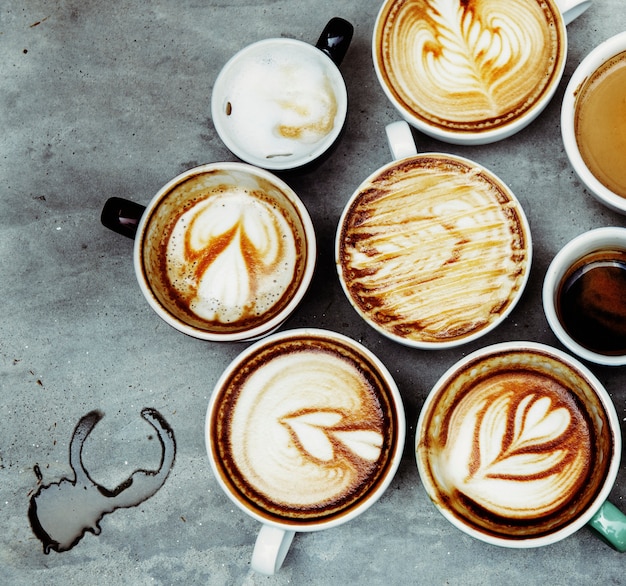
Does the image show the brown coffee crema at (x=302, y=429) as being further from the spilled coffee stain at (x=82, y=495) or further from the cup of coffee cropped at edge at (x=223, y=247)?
the spilled coffee stain at (x=82, y=495)

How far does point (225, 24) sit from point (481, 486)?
3.47 feet

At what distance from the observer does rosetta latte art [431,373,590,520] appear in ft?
4.00

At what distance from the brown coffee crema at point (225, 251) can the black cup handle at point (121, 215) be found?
0.16 feet

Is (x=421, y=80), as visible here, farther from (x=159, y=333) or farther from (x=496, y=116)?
(x=159, y=333)

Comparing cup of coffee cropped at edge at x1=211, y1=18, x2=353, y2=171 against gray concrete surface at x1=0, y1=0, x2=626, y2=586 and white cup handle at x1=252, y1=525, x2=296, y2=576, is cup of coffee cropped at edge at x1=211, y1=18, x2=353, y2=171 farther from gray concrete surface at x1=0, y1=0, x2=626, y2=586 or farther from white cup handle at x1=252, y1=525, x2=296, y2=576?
white cup handle at x1=252, y1=525, x2=296, y2=576

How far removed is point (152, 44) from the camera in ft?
4.79

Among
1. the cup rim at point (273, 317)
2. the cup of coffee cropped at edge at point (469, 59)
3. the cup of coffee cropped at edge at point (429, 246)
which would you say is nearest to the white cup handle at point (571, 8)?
the cup of coffee cropped at edge at point (469, 59)

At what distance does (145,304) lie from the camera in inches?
56.2

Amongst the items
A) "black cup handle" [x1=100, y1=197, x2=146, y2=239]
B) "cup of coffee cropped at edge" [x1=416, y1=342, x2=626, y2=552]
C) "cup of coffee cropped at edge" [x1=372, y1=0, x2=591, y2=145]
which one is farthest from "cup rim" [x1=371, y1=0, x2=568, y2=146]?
"black cup handle" [x1=100, y1=197, x2=146, y2=239]

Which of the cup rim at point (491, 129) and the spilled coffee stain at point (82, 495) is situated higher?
the cup rim at point (491, 129)

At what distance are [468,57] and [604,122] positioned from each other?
0.28 m

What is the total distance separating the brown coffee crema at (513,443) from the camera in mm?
1207

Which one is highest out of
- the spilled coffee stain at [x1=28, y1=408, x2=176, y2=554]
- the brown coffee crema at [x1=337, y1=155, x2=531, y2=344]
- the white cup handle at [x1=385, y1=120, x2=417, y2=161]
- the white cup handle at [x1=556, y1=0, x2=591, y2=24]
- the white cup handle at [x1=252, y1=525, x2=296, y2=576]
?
the white cup handle at [x1=556, y1=0, x2=591, y2=24]

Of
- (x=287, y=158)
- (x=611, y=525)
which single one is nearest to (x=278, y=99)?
(x=287, y=158)
